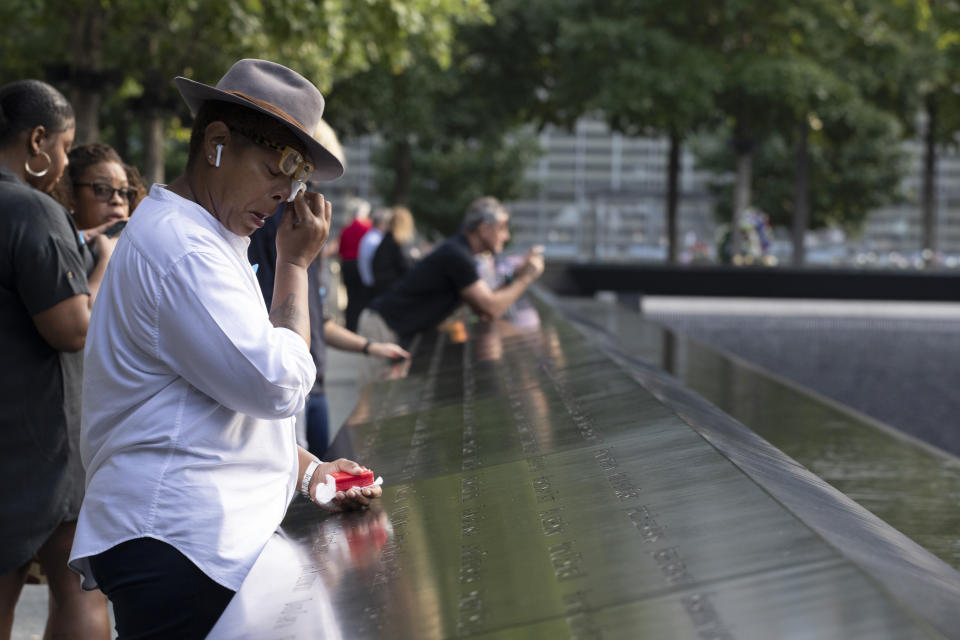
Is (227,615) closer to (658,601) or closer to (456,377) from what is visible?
(658,601)

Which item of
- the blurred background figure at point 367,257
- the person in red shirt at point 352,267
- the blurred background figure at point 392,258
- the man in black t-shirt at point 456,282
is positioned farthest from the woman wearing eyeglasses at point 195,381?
the person in red shirt at point 352,267

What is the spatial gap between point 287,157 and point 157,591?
31.8 inches

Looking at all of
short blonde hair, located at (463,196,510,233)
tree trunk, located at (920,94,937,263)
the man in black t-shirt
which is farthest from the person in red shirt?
tree trunk, located at (920,94,937,263)

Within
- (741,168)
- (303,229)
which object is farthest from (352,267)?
(741,168)

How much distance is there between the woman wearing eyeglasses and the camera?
2.10m

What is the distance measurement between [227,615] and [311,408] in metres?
3.16

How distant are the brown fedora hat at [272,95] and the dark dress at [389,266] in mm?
8843

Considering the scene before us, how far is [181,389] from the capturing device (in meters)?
2.16

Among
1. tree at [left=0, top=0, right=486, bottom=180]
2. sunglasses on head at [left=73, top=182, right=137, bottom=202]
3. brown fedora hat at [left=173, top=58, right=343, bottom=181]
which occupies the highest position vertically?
tree at [left=0, top=0, right=486, bottom=180]

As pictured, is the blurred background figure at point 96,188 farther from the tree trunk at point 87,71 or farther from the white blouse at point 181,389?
the tree trunk at point 87,71

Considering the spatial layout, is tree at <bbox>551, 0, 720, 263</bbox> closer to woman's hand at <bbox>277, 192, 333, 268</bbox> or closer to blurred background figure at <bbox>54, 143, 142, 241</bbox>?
blurred background figure at <bbox>54, 143, 142, 241</bbox>

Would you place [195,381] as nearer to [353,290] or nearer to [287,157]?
[287,157]

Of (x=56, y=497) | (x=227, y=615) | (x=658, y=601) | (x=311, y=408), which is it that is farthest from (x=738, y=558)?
(x=311, y=408)

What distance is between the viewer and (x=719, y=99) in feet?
100
